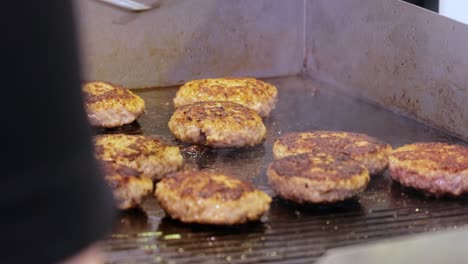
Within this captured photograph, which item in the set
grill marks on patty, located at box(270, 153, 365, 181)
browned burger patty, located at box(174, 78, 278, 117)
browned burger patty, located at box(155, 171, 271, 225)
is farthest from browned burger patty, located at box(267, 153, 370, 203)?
browned burger patty, located at box(174, 78, 278, 117)

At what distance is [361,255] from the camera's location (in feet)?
5.87

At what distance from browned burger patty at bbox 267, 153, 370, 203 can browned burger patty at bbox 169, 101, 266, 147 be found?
51 centimetres

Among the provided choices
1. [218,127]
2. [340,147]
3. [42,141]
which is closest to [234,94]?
[218,127]

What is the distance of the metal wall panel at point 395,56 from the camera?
3.56 m

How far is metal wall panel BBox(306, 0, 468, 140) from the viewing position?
356 centimetres

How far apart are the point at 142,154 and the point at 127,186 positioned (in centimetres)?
37

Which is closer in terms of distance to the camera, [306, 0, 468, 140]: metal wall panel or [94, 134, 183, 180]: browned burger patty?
[94, 134, 183, 180]: browned burger patty

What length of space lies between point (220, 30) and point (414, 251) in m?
2.94

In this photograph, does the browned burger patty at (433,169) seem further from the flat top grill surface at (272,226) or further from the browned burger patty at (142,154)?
the browned burger patty at (142,154)

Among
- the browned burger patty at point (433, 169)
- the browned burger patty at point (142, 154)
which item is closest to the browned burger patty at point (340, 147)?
A: the browned burger patty at point (433, 169)

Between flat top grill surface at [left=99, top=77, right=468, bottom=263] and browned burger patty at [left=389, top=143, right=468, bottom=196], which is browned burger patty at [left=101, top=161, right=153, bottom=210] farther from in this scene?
browned burger patty at [left=389, top=143, right=468, bottom=196]

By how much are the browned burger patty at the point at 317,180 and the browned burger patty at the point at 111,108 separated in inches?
41.3

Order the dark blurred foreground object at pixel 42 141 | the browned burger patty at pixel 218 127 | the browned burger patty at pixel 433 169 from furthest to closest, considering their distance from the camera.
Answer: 1. the browned burger patty at pixel 218 127
2. the browned burger patty at pixel 433 169
3. the dark blurred foreground object at pixel 42 141

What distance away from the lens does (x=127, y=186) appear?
2588 millimetres
